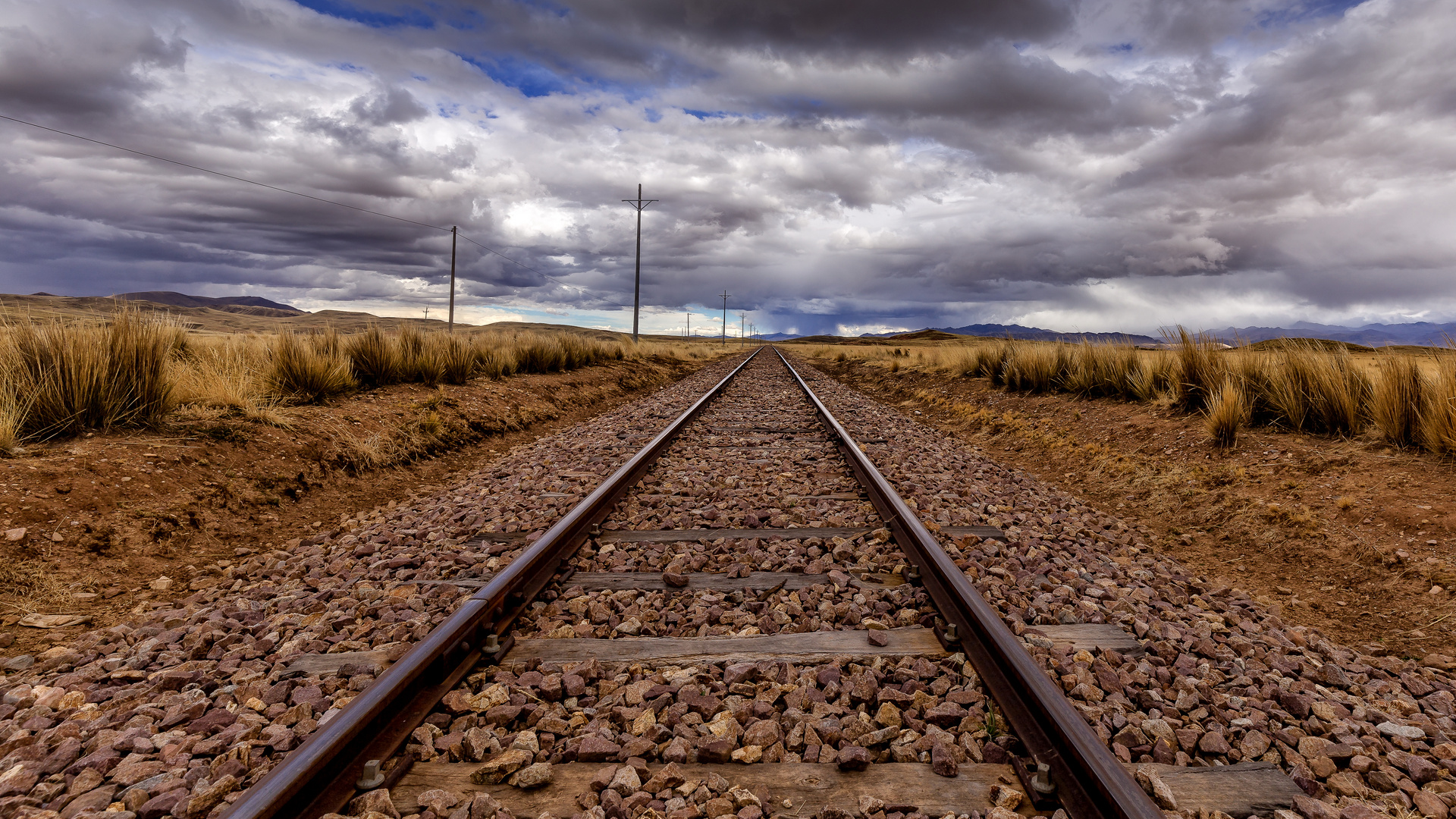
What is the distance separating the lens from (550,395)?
1180 centimetres

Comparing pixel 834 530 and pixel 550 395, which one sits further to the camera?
pixel 550 395

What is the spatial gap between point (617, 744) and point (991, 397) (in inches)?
427

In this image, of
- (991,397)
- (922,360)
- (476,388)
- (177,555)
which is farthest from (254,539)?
(922,360)

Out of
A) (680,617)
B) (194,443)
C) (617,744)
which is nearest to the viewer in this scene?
(617,744)

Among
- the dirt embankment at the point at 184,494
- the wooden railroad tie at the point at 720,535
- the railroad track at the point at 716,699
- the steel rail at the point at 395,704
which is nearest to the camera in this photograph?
the steel rail at the point at 395,704

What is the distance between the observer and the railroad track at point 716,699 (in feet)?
5.96

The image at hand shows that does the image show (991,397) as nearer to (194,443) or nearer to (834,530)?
(834,530)

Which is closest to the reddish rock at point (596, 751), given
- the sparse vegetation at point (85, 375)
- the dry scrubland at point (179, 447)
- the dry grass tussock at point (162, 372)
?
the dry scrubland at point (179, 447)

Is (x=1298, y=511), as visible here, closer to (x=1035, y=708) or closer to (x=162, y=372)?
(x=1035, y=708)

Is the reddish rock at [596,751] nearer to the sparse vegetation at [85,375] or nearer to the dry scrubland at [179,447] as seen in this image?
the dry scrubland at [179,447]

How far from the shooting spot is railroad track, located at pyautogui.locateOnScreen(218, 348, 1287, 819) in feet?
5.96

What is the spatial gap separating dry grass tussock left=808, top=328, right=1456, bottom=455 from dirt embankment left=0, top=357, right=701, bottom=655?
7770 mm

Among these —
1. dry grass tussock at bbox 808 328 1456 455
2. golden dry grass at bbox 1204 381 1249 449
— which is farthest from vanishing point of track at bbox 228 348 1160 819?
dry grass tussock at bbox 808 328 1456 455

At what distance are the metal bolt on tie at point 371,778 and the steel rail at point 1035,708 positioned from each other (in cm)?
187
